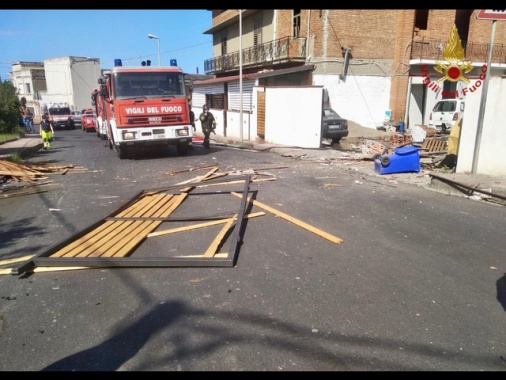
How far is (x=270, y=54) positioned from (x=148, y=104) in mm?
16558

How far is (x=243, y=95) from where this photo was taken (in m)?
21.0

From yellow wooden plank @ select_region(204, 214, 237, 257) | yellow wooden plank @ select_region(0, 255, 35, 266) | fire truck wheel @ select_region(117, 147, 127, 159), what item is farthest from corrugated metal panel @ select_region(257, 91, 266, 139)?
yellow wooden plank @ select_region(0, 255, 35, 266)

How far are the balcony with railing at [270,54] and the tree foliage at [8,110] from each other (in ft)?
57.7

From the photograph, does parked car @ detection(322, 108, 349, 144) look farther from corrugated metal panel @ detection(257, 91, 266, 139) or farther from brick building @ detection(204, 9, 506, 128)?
brick building @ detection(204, 9, 506, 128)

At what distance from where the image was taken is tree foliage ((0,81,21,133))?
25.8m

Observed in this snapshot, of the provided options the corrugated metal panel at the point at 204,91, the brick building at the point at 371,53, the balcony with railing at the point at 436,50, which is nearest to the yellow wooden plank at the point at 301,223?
the brick building at the point at 371,53

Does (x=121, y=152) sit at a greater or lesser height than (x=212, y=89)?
lesser

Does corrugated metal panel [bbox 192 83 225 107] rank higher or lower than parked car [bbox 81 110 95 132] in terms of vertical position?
higher

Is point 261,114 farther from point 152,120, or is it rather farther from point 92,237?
point 92,237

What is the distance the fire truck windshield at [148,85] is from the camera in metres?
12.0

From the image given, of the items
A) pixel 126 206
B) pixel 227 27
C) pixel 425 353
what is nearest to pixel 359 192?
pixel 126 206

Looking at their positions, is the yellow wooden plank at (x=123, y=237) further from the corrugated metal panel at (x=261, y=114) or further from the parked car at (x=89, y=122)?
the parked car at (x=89, y=122)

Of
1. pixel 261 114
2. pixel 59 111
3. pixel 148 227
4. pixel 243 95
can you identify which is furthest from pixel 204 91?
pixel 148 227

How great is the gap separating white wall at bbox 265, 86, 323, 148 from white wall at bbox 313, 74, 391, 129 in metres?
7.74
